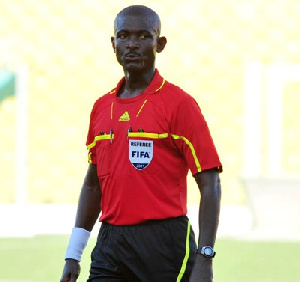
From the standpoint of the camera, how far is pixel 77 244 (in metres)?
4.96

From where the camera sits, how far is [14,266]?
40.4 ft

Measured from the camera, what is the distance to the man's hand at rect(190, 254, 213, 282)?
14.3 feet

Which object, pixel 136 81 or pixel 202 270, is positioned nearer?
pixel 202 270

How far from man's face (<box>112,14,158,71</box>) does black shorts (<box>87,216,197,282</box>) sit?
68 centimetres

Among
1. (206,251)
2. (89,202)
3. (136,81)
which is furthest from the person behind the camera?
(89,202)

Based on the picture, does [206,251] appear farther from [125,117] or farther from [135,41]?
[135,41]

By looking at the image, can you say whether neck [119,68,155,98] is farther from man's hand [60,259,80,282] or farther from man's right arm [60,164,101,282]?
man's hand [60,259,80,282]

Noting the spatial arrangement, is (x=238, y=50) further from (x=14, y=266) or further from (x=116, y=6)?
(x=14, y=266)

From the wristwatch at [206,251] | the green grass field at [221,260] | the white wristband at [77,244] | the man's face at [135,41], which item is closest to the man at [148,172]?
the man's face at [135,41]

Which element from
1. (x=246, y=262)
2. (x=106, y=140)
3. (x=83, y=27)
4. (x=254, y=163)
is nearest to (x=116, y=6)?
(x=83, y=27)

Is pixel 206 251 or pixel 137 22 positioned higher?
pixel 137 22

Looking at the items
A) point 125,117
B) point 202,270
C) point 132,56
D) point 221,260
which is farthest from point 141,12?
point 221,260

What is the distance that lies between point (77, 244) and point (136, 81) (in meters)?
0.80

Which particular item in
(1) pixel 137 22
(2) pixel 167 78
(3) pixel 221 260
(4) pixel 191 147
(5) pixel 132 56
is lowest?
(3) pixel 221 260
